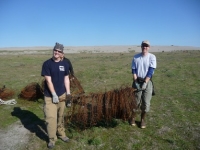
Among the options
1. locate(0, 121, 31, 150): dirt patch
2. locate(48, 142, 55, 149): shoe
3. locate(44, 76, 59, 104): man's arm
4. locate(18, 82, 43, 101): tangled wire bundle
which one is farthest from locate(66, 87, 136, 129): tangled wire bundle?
locate(18, 82, 43, 101): tangled wire bundle

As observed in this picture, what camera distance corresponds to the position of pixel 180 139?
17.1ft

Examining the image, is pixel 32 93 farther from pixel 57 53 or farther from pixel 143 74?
pixel 143 74

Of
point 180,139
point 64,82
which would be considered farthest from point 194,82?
point 64,82

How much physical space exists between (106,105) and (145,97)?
1080 mm

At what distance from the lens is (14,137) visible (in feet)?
17.9

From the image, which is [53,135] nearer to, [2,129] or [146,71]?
[2,129]

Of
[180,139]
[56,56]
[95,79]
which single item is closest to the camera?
[56,56]

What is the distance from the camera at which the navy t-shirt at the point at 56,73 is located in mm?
4488

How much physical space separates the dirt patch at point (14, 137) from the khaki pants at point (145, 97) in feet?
10.2

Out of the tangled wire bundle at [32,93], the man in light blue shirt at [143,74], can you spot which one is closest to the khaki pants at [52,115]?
the man in light blue shirt at [143,74]

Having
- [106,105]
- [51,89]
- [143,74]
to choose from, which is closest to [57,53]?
[51,89]

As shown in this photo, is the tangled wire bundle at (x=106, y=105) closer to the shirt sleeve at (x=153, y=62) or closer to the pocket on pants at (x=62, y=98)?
the pocket on pants at (x=62, y=98)

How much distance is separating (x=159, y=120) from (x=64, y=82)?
3376mm

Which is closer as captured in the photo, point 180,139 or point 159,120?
point 180,139
